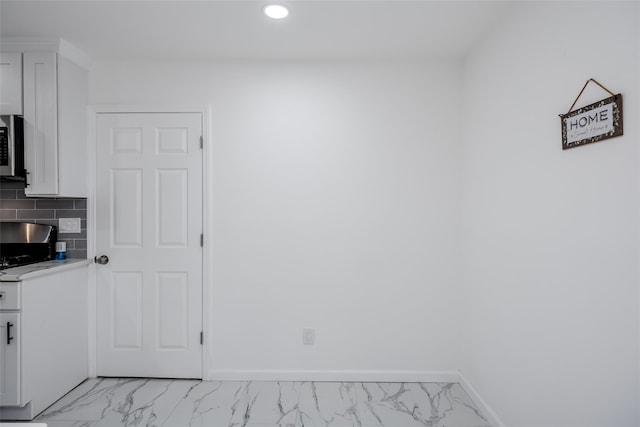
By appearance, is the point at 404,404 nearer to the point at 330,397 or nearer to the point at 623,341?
the point at 330,397

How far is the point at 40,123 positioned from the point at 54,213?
0.70 metres

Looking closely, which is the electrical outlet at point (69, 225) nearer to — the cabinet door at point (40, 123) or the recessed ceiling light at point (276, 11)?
the cabinet door at point (40, 123)

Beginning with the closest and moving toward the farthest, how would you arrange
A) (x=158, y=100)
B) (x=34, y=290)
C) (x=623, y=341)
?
(x=623, y=341)
(x=34, y=290)
(x=158, y=100)

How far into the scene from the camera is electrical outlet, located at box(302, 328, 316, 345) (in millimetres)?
2662

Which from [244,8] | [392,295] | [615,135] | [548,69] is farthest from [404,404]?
[244,8]

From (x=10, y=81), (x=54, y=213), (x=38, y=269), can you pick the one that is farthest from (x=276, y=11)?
(x=54, y=213)

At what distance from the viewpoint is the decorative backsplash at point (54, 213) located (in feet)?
8.66

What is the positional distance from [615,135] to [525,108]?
2.09ft

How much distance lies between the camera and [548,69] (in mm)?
1634

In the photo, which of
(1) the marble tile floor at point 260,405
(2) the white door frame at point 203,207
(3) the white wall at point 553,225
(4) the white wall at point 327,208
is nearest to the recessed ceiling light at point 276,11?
(4) the white wall at point 327,208

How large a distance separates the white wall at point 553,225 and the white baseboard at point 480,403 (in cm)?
5

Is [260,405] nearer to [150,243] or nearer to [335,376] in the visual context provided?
[335,376]

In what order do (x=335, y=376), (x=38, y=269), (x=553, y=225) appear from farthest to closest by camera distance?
(x=335, y=376) < (x=38, y=269) < (x=553, y=225)

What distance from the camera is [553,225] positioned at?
159cm
